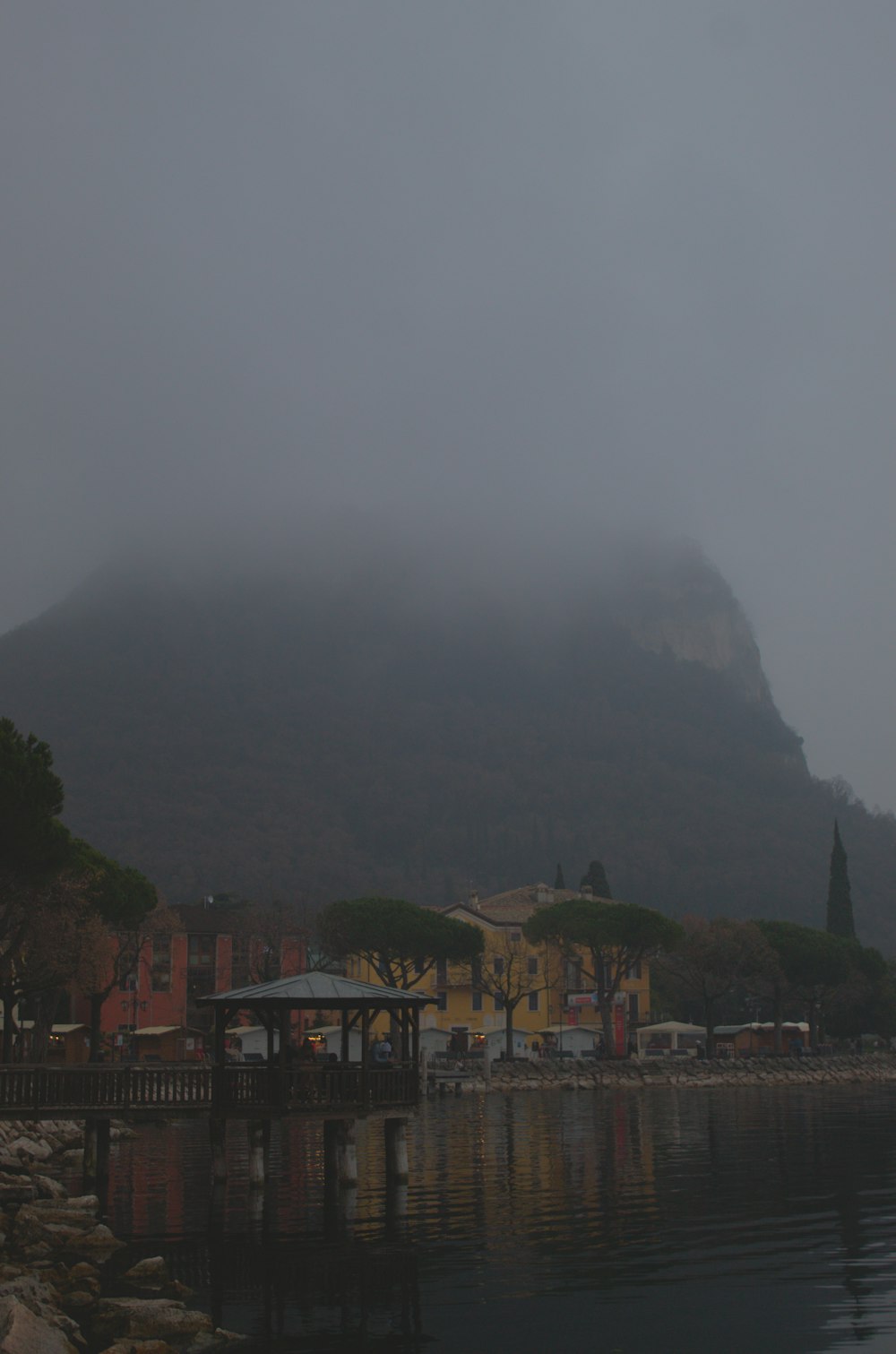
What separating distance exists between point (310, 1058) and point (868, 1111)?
38.6 m

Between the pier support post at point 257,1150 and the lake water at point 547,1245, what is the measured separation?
67 cm

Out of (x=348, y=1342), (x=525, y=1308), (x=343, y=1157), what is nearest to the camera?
(x=348, y=1342)

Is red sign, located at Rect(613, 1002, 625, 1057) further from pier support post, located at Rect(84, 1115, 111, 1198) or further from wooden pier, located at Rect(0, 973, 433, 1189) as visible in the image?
wooden pier, located at Rect(0, 973, 433, 1189)

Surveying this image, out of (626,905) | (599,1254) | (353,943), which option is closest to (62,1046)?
(353,943)

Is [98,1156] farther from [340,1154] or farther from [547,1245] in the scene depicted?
[547,1245]

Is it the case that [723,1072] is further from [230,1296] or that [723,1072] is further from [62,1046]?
[230,1296]

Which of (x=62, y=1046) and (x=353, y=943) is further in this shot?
(x=353, y=943)

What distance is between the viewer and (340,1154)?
3147 centimetres

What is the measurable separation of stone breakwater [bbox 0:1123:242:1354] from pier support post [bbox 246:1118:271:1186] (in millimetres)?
3431

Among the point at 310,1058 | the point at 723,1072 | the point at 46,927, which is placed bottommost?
the point at 723,1072

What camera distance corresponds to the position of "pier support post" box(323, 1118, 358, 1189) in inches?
1219

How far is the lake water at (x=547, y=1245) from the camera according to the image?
19.3 metres

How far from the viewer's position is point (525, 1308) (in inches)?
800

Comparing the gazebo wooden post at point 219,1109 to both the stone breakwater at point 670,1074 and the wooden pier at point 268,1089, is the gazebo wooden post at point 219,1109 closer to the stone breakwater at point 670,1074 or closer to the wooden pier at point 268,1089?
the wooden pier at point 268,1089
